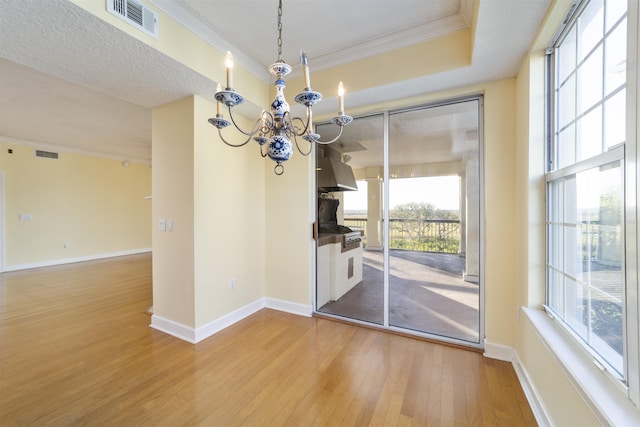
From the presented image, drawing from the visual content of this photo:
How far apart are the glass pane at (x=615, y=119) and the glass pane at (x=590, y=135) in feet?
0.23

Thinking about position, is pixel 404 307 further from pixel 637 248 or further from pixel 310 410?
pixel 637 248

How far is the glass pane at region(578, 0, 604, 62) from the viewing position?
1.25 meters

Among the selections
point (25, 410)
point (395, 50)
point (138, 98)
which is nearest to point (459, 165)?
point (395, 50)

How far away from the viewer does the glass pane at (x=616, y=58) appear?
105 cm

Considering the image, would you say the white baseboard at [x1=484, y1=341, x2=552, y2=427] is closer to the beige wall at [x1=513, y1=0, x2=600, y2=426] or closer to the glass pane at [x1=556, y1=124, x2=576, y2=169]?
the beige wall at [x1=513, y1=0, x2=600, y2=426]

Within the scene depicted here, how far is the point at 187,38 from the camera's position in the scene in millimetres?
2016

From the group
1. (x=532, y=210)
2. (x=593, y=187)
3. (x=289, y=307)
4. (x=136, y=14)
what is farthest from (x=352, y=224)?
(x=136, y=14)

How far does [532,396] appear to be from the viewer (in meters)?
1.64

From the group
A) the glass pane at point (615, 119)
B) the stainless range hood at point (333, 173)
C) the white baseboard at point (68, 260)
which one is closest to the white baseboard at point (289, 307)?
the stainless range hood at point (333, 173)

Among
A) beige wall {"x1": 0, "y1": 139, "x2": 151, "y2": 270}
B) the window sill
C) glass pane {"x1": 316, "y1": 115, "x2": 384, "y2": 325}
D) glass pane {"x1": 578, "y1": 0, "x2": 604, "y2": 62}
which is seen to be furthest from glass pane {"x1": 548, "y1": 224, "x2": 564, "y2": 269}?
beige wall {"x1": 0, "y1": 139, "x2": 151, "y2": 270}

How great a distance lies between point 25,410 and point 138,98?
257cm

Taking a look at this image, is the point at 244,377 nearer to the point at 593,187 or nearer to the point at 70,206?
the point at 593,187

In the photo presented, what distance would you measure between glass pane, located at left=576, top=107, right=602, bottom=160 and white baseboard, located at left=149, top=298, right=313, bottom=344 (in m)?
2.78

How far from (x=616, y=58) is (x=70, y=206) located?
867cm
